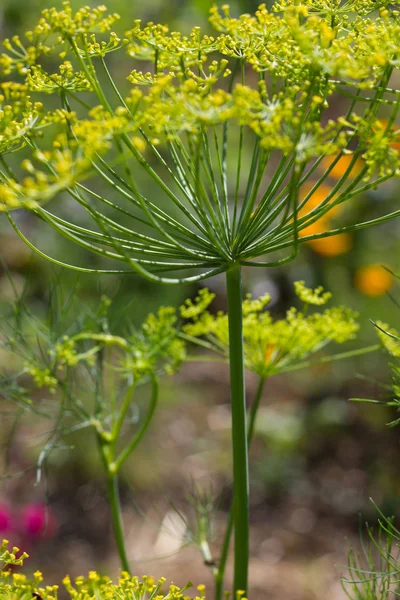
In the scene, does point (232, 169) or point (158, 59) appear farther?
point (232, 169)

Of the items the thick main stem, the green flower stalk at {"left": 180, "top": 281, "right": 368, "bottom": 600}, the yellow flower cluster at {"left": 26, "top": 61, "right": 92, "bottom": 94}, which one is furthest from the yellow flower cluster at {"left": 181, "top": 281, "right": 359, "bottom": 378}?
the yellow flower cluster at {"left": 26, "top": 61, "right": 92, "bottom": 94}

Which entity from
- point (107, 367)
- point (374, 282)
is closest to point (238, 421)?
point (107, 367)

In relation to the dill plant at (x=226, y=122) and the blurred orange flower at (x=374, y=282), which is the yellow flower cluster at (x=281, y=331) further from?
the blurred orange flower at (x=374, y=282)

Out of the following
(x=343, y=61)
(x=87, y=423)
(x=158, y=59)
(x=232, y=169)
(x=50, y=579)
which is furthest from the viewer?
(x=232, y=169)

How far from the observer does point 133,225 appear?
2.94 m

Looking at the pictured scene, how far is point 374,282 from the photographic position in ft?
8.51

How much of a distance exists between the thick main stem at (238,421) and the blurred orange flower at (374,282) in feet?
6.81

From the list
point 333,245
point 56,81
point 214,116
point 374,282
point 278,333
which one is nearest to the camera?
point 214,116

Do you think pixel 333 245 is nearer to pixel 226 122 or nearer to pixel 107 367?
pixel 107 367

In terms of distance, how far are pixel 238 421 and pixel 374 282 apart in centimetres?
213

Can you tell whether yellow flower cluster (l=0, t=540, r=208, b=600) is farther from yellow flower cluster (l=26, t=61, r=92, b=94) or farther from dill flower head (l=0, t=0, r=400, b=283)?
yellow flower cluster (l=26, t=61, r=92, b=94)

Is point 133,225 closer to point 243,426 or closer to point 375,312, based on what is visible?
point 375,312

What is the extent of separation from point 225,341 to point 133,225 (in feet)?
7.25

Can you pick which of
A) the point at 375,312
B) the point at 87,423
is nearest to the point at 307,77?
the point at 87,423
